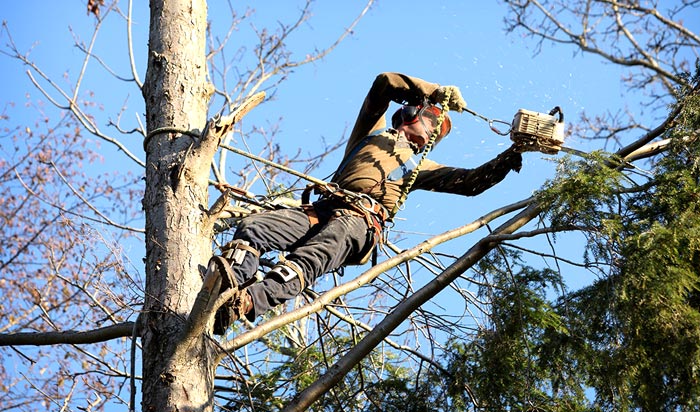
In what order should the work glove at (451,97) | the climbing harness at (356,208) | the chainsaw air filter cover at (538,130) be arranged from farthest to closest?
the work glove at (451,97) < the chainsaw air filter cover at (538,130) < the climbing harness at (356,208)

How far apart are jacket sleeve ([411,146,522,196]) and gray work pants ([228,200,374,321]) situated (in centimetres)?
82

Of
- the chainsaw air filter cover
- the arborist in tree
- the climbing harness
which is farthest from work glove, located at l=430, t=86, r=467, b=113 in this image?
the climbing harness

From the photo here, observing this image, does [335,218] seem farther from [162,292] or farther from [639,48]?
[639,48]

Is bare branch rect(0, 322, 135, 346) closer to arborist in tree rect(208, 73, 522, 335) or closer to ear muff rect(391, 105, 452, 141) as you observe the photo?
arborist in tree rect(208, 73, 522, 335)

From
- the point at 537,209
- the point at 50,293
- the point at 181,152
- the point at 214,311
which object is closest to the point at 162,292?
the point at 214,311

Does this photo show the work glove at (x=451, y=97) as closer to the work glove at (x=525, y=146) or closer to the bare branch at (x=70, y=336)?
the work glove at (x=525, y=146)

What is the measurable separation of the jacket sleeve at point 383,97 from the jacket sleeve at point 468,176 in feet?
1.46

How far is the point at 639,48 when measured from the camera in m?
10.9

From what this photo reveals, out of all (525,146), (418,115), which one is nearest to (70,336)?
(418,115)

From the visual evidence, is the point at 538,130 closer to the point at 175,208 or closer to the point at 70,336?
the point at 175,208

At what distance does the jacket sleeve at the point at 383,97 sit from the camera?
5.95 metres

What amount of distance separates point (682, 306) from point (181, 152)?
102 inches

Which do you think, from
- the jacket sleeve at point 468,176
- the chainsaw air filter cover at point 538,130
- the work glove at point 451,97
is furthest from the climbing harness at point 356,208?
the chainsaw air filter cover at point 538,130

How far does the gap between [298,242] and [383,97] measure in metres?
1.12
